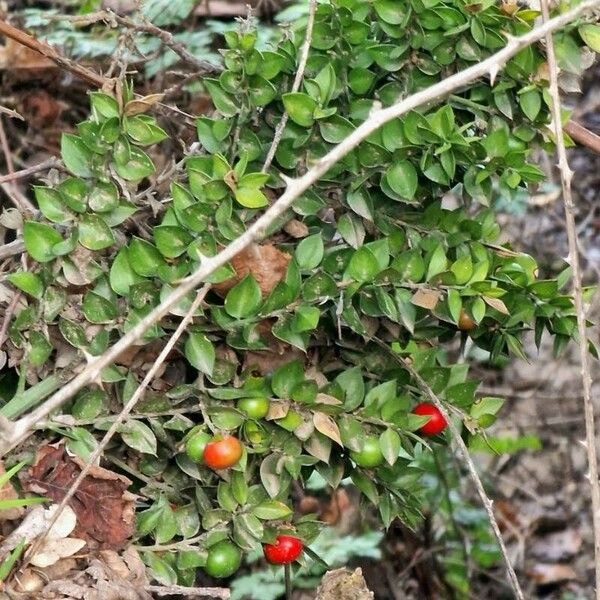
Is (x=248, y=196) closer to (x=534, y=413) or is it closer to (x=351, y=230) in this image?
(x=351, y=230)

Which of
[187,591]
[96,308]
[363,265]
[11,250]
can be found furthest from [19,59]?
[187,591]

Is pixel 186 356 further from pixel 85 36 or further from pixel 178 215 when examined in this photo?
pixel 85 36

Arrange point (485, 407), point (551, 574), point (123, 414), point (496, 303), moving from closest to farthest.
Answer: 1. point (123, 414)
2. point (496, 303)
3. point (485, 407)
4. point (551, 574)

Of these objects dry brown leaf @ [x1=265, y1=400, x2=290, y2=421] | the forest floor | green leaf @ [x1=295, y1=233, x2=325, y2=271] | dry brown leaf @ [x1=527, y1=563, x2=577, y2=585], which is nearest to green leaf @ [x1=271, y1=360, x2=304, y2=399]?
dry brown leaf @ [x1=265, y1=400, x2=290, y2=421]

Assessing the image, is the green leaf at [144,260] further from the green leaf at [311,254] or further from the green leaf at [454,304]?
the green leaf at [454,304]

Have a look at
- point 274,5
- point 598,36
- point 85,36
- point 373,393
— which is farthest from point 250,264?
point 274,5

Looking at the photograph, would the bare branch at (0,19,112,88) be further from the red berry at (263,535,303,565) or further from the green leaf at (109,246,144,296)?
the red berry at (263,535,303,565)
